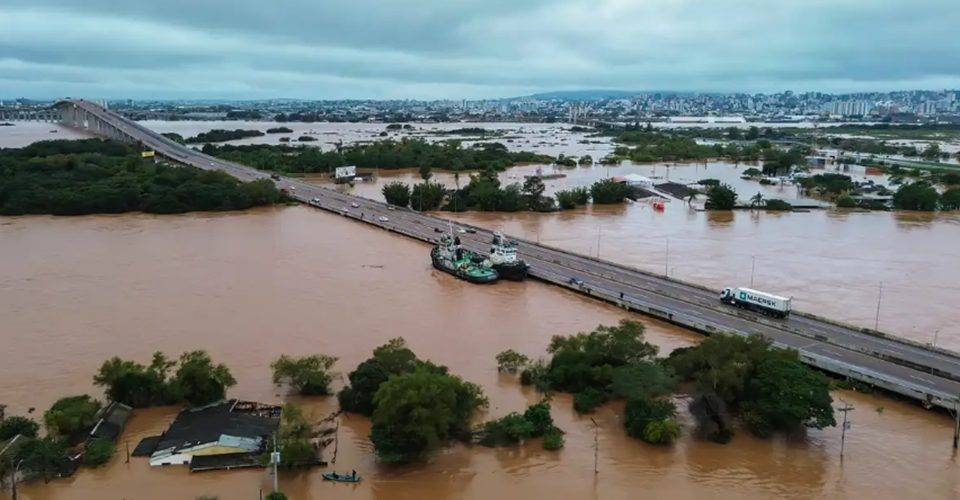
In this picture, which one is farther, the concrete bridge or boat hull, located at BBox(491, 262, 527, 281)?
boat hull, located at BBox(491, 262, 527, 281)

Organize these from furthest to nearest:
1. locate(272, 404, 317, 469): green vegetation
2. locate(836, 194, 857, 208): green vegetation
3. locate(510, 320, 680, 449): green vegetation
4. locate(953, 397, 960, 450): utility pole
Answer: locate(836, 194, 857, 208): green vegetation < locate(510, 320, 680, 449): green vegetation < locate(953, 397, 960, 450): utility pole < locate(272, 404, 317, 469): green vegetation

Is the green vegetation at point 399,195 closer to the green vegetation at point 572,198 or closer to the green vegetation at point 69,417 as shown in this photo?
the green vegetation at point 572,198

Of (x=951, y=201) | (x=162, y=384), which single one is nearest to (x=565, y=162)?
(x=951, y=201)

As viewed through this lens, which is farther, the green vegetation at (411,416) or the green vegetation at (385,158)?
the green vegetation at (385,158)

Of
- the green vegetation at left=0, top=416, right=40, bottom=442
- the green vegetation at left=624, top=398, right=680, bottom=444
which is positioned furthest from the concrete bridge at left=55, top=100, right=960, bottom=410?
the green vegetation at left=0, top=416, right=40, bottom=442

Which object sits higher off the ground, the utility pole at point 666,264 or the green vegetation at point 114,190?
the green vegetation at point 114,190

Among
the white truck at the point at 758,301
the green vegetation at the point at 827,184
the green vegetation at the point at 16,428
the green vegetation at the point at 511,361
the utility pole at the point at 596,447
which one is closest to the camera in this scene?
the utility pole at the point at 596,447

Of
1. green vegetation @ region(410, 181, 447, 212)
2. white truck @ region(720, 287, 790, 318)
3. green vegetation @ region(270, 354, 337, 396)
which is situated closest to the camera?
green vegetation @ region(270, 354, 337, 396)

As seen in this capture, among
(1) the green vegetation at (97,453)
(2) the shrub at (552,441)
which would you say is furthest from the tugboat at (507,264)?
(1) the green vegetation at (97,453)

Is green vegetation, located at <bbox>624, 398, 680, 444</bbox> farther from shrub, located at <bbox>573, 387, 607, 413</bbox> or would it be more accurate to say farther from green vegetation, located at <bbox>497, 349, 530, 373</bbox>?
green vegetation, located at <bbox>497, 349, 530, 373</bbox>
